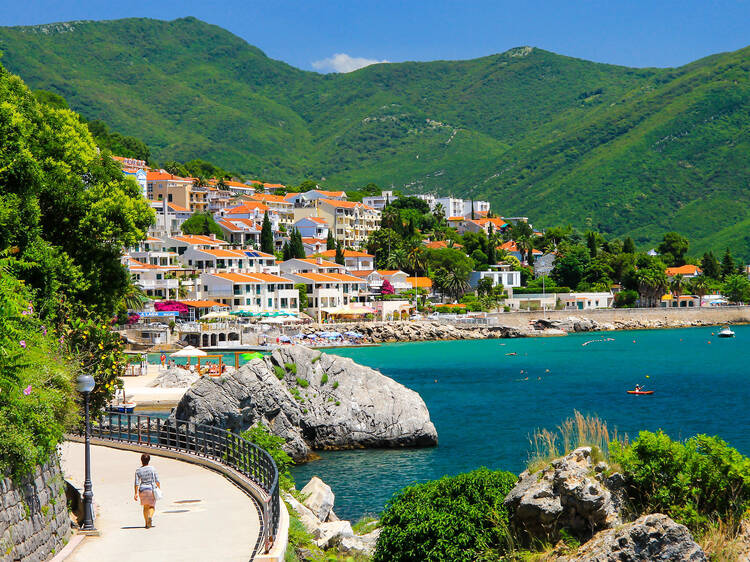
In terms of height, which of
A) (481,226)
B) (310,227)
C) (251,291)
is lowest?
(251,291)

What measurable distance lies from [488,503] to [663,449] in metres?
3.60

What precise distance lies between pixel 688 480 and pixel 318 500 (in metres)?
10.7

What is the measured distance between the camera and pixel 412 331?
10738cm

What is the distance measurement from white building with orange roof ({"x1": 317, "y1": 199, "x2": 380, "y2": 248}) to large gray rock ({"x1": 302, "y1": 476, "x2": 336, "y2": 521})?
130691 mm

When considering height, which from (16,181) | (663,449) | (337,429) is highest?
(16,181)

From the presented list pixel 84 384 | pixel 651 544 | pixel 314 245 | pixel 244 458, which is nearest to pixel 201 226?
pixel 314 245

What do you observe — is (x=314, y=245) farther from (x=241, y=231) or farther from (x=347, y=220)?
(x=347, y=220)

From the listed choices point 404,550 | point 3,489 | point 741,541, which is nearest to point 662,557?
point 741,541

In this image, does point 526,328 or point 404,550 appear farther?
point 526,328

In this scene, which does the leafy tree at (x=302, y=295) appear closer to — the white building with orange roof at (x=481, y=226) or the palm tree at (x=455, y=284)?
the palm tree at (x=455, y=284)

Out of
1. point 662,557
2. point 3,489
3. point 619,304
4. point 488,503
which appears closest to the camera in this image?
point 3,489

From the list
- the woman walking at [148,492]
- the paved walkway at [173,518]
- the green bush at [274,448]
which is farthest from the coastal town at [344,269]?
the woman walking at [148,492]

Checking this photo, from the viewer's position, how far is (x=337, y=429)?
35.0 metres

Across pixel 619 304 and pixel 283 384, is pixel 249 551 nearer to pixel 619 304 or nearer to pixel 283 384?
pixel 283 384
